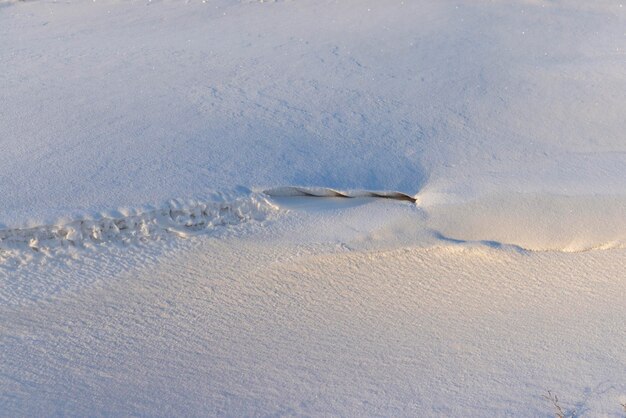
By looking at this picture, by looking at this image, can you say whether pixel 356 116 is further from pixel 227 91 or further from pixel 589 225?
pixel 589 225

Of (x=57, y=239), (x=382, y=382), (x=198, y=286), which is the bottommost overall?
(x=382, y=382)

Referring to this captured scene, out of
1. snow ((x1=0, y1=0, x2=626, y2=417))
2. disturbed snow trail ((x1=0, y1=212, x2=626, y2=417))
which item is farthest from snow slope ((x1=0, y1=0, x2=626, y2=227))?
disturbed snow trail ((x1=0, y1=212, x2=626, y2=417))

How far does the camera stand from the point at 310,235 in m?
1.86

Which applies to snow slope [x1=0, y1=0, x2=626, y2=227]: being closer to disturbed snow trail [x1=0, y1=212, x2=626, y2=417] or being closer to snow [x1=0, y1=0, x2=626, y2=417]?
snow [x1=0, y1=0, x2=626, y2=417]

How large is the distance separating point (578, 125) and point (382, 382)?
1122 mm

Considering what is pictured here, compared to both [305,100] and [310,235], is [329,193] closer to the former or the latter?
[310,235]

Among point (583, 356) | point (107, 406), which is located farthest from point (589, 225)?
point (107, 406)

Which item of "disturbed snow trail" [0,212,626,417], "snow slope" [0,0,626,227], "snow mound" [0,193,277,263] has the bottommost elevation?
"disturbed snow trail" [0,212,626,417]

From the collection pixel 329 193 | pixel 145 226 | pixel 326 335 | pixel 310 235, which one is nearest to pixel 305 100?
pixel 329 193

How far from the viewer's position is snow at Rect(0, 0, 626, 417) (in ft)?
5.22

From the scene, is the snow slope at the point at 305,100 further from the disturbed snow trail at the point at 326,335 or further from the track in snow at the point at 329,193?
the disturbed snow trail at the point at 326,335

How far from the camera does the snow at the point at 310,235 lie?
1592mm

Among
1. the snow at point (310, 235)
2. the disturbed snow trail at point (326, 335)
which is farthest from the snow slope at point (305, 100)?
the disturbed snow trail at point (326, 335)

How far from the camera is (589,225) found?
6.20 ft
